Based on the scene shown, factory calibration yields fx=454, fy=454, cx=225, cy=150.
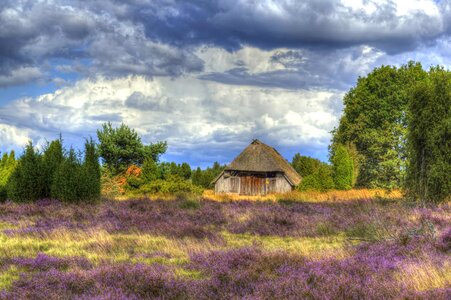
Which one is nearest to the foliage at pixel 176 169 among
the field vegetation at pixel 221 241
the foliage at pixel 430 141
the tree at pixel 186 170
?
the tree at pixel 186 170

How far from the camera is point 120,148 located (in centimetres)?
4966

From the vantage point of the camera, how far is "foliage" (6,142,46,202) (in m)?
25.0

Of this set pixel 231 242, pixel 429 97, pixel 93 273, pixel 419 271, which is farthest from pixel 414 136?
pixel 93 273

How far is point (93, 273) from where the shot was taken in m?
8.02

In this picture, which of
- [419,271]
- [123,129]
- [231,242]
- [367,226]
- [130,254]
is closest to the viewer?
[419,271]

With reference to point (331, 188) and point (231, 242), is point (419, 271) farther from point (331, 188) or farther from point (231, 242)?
point (331, 188)

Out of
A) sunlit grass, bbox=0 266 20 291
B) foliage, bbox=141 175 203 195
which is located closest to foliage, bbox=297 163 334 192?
foliage, bbox=141 175 203 195

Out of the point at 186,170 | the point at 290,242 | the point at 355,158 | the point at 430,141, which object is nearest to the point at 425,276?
the point at 290,242

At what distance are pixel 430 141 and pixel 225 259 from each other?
17991 mm

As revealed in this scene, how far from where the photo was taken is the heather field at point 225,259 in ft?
23.0

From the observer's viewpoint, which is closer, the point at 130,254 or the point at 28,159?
the point at 130,254

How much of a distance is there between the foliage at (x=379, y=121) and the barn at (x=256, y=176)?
8936 millimetres

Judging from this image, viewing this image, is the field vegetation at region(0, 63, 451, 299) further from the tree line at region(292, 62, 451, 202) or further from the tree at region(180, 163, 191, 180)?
the tree at region(180, 163, 191, 180)

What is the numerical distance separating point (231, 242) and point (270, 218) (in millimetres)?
5068
